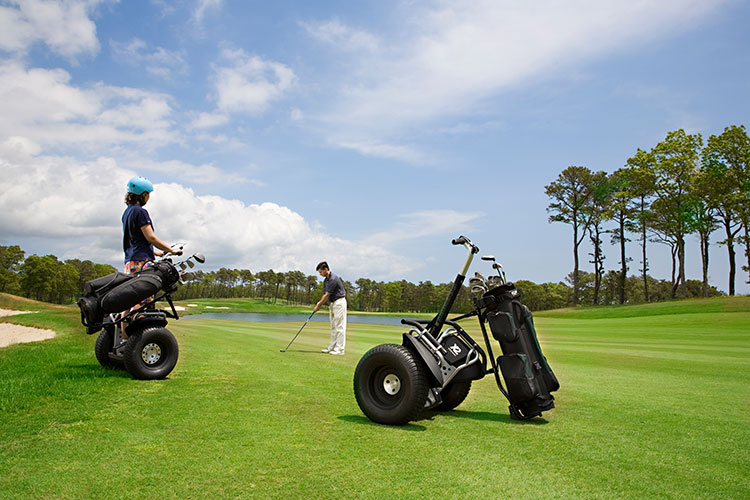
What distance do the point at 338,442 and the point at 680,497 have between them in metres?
2.67

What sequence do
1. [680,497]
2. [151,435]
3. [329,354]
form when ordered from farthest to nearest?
[329,354]
[151,435]
[680,497]

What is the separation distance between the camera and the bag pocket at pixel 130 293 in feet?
20.5

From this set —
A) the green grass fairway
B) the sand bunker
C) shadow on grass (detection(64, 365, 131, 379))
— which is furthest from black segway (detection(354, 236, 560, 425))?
the sand bunker

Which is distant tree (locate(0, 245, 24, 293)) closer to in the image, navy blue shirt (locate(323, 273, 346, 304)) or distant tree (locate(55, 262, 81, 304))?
distant tree (locate(55, 262, 81, 304))

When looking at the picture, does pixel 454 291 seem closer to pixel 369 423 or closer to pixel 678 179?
pixel 369 423

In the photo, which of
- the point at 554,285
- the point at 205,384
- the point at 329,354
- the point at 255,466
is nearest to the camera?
the point at 255,466

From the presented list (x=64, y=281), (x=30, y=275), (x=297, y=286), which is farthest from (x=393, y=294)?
Result: (x=30, y=275)

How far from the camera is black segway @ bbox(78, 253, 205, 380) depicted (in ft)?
20.8

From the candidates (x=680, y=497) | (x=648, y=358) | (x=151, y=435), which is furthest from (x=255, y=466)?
(x=648, y=358)

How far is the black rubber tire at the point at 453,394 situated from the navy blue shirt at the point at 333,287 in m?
7.85

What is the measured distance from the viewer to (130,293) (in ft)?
20.9

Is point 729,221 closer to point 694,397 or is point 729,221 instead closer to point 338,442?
point 694,397

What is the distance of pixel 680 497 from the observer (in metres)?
3.22

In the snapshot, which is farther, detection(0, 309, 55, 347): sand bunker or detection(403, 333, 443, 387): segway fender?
detection(0, 309, 55, 347): sand bunker
